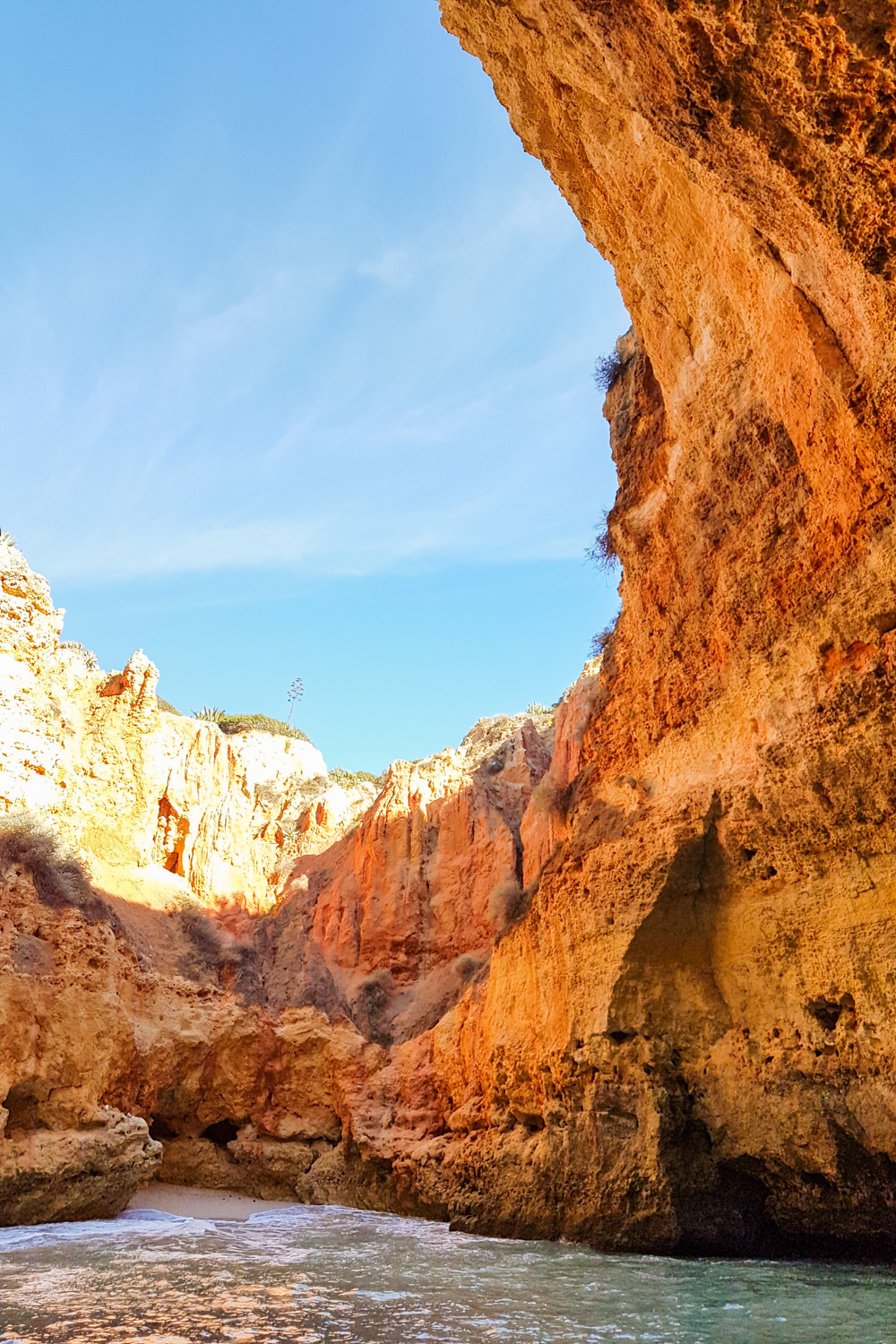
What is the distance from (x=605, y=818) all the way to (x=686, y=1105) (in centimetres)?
364

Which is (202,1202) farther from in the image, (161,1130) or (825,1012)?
(825,1012)

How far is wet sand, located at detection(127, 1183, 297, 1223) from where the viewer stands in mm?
13867

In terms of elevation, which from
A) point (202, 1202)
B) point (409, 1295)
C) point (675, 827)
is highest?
point (675, 827)

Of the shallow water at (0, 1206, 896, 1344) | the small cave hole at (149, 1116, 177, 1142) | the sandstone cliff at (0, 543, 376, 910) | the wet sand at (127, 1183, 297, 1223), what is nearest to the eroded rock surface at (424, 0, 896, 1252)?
the shallow water at (0, 1206, 896, 1344)

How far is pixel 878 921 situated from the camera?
292 inches

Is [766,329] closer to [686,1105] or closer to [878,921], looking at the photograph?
[878,921]

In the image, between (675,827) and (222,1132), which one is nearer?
(675,827)

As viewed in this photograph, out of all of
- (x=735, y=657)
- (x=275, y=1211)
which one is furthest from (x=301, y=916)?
(x=735, y=657)

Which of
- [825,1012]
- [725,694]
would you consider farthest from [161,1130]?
[725,694]

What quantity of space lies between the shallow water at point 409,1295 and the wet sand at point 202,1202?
3.91 m

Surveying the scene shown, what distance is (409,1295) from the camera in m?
6.72

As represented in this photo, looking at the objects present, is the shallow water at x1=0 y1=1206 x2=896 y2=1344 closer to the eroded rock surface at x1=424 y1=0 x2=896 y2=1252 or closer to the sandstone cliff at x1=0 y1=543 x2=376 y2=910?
the eroded rock surface at x1=424 y1=0 x2=896 y2=1252

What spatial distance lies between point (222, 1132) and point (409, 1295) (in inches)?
493

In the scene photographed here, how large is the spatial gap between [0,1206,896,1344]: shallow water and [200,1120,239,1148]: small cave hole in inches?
288
